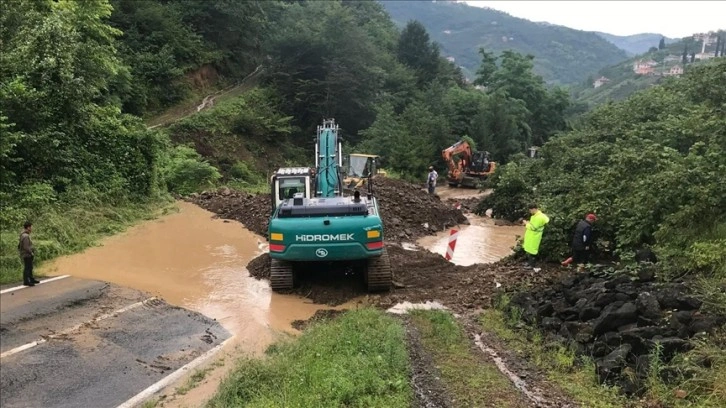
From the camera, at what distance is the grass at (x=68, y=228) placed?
11219 mm

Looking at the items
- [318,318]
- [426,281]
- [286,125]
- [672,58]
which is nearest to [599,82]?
[672,58]

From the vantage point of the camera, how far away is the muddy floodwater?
9560 millimetres

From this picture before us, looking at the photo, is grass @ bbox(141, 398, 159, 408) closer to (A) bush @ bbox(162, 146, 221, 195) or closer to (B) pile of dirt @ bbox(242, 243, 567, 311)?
(B) pile of dirt @ bbox(242, 243, 567, 311)

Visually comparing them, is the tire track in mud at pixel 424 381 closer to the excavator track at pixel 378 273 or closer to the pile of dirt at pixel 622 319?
the pile of dirt at pixel 622 319

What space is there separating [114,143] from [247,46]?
86.9 feet

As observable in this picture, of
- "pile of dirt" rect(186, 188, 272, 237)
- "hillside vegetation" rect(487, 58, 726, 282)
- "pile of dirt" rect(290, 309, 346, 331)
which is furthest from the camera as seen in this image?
"pile of dirt" rect(186, 188, 272, 237)

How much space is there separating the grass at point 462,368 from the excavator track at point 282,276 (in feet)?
10.1

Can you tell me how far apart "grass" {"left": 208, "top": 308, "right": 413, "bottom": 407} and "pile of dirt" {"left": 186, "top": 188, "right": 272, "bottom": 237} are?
889 cm

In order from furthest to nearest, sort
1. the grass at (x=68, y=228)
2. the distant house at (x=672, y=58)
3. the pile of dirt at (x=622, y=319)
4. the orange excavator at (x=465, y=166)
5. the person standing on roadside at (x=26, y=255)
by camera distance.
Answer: the distant house at (x=672, y=58) < the orange excavator at (x=465, y=166) < the grass at (x=68, y=228) < the person standing on roadside at (x=26, y=255) < the pile of dirt at (x=622, y=319)

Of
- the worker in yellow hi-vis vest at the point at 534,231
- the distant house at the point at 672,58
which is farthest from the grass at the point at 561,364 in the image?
the distant house at the point at 672,58

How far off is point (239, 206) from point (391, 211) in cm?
529

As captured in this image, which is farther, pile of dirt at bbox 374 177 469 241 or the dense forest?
pile of dirt at bbox 374 177 469 241

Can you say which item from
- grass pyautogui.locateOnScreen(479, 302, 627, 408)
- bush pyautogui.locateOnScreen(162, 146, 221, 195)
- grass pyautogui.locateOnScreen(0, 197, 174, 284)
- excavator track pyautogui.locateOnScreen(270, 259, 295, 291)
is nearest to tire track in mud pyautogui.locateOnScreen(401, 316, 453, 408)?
grass pyautogui.locateOnScreen(479, 302, 627, 408)

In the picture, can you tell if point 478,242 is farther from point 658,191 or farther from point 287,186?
point 658,191
